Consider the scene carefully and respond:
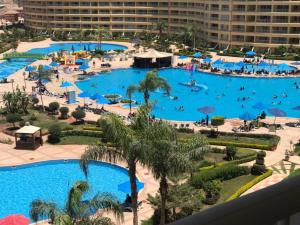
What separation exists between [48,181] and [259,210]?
29.6m

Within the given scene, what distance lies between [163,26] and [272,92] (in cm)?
4539

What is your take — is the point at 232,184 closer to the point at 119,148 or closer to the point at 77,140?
the point at 119,148

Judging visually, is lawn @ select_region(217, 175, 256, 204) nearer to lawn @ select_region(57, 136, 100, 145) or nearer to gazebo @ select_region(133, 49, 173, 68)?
lawn @ select_region(57, 136, 100, 145)

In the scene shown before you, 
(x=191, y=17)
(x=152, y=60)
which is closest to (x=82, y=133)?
(x=152, y=60)

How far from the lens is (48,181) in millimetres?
30156

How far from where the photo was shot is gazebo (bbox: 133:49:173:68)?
70.0m

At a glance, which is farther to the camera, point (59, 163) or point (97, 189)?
point (59, 163)

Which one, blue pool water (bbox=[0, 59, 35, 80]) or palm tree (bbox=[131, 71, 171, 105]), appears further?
blue pool water (bbox=[0, 59, 35, 80])

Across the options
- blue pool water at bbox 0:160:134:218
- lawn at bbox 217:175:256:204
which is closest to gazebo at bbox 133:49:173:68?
blue pool water at bbox 0:160:134:218

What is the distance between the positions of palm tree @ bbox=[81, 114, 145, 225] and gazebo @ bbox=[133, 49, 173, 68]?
5150 centimetres

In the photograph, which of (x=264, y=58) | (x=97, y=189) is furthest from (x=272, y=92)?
(x=97, y=189)

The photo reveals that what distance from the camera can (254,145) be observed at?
1362 inches

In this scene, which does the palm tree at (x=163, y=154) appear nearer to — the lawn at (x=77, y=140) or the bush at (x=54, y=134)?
the lawn at (x=77, y=140)

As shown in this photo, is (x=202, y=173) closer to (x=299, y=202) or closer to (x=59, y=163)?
(x=59, y=163)
